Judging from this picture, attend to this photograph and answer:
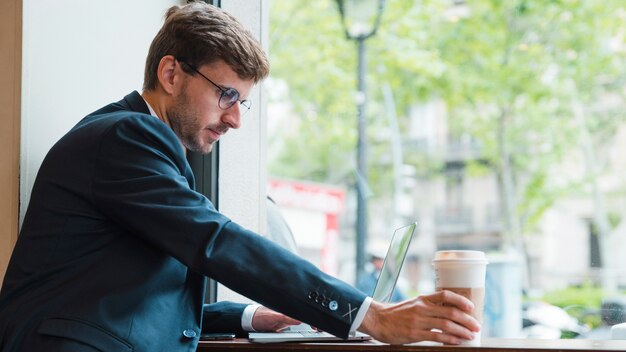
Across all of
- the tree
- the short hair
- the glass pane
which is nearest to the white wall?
the short hair

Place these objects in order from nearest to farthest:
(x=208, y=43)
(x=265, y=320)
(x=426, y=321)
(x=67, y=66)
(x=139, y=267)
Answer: (x=426, y=321), (x=139, y=267), (x=208, y=43), (x=265, y=320), (x=67, y=66)

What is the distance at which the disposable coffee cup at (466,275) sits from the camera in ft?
4.93

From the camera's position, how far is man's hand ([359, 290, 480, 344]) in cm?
145

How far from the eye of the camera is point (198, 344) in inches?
68.0

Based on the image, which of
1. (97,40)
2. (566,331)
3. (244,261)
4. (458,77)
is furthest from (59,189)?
(458,77)

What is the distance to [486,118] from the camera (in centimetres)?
1206

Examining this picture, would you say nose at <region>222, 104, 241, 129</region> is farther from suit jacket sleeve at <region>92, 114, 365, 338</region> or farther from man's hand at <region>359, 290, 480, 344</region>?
man's hand at <region>359, 290, 480, 344</region>

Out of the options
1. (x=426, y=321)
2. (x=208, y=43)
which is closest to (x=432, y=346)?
(x=426, y=321)

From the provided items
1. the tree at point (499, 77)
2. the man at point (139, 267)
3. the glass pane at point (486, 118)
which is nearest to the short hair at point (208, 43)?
the man at point (139, 267)

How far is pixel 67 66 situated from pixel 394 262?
3.26ft

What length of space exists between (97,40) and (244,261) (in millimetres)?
1020

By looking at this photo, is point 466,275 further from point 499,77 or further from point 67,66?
point 499,77

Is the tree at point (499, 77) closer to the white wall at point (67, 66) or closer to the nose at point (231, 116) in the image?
the white wall at point (67, 66)

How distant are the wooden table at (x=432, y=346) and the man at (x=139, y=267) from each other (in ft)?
0.12
